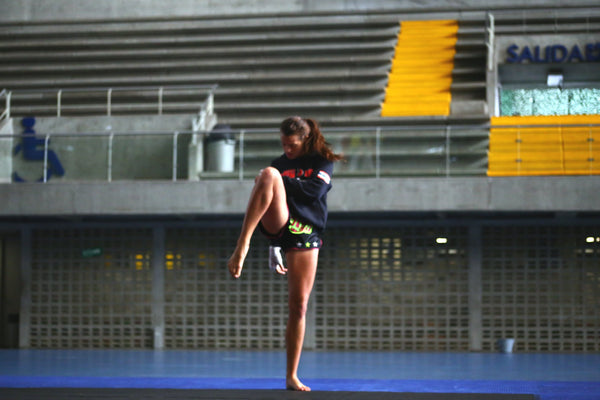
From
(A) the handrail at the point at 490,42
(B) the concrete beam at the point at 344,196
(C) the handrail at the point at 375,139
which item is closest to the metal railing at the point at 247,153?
(C) the handrail at the point at 375,139

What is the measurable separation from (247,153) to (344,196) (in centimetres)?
138

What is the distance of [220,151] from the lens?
10.8 meters

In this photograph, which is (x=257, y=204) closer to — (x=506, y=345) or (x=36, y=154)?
(x=36, y=154)

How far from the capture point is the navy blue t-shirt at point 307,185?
444 centimetres

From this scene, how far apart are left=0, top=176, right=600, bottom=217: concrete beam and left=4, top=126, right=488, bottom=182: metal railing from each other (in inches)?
4.6

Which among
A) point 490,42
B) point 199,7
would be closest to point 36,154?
point 199,7

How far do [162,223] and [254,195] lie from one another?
8.49m

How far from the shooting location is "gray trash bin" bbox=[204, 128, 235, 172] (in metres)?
10.7

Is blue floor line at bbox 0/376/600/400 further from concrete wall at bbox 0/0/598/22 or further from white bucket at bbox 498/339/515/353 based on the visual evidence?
concrete wall at bbox 0/0/598/22

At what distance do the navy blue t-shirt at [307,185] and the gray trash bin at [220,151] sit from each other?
615 cm

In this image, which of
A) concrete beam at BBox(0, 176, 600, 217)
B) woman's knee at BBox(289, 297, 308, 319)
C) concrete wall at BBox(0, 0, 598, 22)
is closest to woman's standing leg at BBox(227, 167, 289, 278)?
woman's knee at BBox(289, 297, 308, 319)

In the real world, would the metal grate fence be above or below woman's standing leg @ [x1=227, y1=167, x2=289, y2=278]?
below

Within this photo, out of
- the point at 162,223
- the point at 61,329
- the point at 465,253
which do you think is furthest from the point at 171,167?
the point at 465,253

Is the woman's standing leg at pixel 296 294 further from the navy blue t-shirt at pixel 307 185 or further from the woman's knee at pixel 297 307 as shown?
the navy blue t-shirt at pixel 307 185
